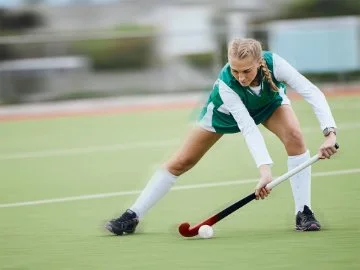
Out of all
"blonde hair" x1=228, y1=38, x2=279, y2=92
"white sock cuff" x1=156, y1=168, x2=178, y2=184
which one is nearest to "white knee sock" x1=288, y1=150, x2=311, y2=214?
"blonde hair" x1=228, y1=38, x2=279, y2=92

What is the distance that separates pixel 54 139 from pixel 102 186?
4.39 metres

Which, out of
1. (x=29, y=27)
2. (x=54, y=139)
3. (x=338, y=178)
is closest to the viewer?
(x=338, y=178)

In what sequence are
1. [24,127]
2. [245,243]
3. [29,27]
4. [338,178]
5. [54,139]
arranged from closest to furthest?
[245,243] < [338,178] < [54,139] < [24,127] < [29,27]

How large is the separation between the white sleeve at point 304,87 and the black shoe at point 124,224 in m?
1.34

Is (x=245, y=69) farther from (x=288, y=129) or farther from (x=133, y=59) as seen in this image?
(x=133, y=59)

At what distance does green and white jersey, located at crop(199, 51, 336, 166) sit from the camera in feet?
21.3

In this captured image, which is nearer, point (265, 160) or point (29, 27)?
point (265, 160)

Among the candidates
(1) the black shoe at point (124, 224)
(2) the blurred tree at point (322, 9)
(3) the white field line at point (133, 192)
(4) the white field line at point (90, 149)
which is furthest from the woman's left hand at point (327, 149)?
(2) the blurred tree at point (322, 9)

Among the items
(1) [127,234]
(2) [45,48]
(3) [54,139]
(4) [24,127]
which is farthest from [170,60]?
(1) [127,234]

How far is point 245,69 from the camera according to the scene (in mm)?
6367

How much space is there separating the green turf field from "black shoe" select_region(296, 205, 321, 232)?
73 millimetres

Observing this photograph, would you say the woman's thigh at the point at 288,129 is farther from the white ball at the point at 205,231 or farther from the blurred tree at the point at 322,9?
the blurred tree at the point at 322,9

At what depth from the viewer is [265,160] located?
21.2 ft

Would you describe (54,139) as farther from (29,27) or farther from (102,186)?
(29,27)
